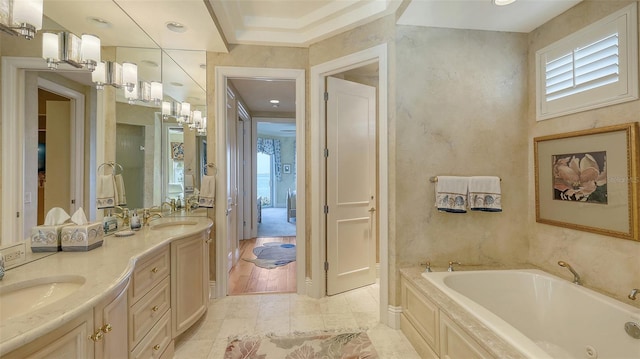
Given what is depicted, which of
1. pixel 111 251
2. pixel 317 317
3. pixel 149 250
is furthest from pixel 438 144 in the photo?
pixel 111 251

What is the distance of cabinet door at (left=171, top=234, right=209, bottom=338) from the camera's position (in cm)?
191

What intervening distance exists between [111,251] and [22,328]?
799 millimetres

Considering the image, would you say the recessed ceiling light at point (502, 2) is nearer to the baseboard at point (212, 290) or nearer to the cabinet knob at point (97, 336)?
the cabinet knob at point (97, 336)

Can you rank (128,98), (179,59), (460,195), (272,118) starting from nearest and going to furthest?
(128,98) < (460,195) < (179,59) < (272,118)

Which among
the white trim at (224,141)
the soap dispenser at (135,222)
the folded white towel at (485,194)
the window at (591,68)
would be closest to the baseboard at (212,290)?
the white trim at (224,141)

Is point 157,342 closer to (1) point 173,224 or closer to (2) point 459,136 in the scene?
(1) point 173,224

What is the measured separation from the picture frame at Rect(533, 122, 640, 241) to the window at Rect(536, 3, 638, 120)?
21 cm

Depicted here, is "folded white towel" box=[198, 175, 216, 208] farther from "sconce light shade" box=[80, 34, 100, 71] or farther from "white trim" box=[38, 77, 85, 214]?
"sconce light shade" box=[80, 34, 100, 71]

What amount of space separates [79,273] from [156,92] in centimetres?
170

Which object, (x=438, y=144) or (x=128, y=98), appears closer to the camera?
(x=128, y=98)

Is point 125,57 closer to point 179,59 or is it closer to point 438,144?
point 179,59

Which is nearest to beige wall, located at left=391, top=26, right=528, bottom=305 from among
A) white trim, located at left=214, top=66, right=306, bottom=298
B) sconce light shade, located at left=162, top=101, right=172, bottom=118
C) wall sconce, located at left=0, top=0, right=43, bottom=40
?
white trim, located at left=214, top=66, right=306, bottom=298

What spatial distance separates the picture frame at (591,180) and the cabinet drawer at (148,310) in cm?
279

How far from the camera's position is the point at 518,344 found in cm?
122
